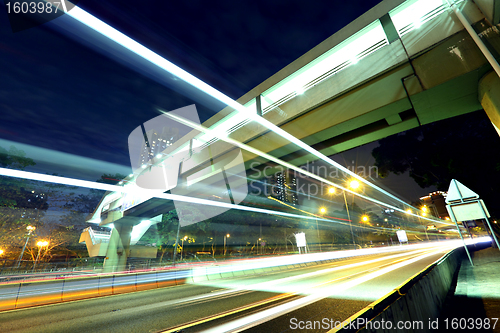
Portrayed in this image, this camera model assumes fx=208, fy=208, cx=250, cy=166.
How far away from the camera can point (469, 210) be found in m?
7.30

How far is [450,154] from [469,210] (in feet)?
28.7

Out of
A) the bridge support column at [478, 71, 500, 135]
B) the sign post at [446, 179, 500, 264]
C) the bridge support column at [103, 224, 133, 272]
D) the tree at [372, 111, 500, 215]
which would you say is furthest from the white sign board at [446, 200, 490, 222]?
the bridge support column at [103, 224, 133, 272]

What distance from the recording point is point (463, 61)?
420cm

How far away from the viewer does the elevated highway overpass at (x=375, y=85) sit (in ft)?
13.6

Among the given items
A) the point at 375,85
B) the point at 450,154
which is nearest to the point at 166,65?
the point at 375,85

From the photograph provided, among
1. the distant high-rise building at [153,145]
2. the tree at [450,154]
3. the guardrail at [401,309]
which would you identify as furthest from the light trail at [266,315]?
the distant high-rise building at [153,145]

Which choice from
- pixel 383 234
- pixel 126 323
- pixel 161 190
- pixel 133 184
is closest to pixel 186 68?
pixel 126 323

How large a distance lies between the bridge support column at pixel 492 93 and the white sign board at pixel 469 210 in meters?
4.23

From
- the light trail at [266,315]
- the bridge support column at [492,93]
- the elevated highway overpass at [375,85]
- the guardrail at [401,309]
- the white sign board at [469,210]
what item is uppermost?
the elevated highway overpass at [375,85]

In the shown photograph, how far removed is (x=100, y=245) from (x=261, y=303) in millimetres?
55750

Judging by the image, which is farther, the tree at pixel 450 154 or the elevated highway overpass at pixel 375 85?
the tree at pixel 450 154

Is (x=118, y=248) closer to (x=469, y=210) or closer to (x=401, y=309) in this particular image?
(x=401, y=309)

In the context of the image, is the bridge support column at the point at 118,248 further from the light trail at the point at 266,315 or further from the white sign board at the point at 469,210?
the white sign board at the point at 469,210

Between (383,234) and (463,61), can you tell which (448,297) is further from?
(383,234)
